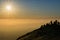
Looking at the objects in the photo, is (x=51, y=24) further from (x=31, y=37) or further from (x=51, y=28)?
(x=31, y=37)

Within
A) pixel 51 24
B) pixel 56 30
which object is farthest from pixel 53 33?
pixel 51 24

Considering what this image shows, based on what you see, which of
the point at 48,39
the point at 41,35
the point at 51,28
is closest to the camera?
the point at 48,39

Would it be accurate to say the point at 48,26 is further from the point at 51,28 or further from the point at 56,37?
the point at 56,37

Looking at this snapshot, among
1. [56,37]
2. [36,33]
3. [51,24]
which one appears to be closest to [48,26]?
[51,24]

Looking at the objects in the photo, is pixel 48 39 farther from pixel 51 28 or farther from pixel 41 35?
pixel 51 28

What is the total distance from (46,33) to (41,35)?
3.07 ft

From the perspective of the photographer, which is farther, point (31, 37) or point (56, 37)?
point (31, 37)

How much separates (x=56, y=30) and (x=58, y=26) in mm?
985

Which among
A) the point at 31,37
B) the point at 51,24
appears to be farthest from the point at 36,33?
the point at 51,24

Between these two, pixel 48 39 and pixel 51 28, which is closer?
pixel 48 39

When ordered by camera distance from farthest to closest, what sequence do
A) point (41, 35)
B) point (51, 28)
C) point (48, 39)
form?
1. point (51, 28)
2. point (41, 35)
3. point (48, 39)

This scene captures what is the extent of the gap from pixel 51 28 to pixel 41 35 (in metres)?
2.38

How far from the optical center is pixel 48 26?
25750 millimetres

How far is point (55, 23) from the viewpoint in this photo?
25.6 m
